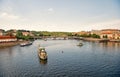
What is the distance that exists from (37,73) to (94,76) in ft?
55.0

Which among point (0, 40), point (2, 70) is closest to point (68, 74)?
point (2, 70)

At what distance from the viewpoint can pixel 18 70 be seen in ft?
177

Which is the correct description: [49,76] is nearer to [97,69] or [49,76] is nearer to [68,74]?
[68,74]

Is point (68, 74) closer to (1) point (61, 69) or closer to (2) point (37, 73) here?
(1) point (61, 69)

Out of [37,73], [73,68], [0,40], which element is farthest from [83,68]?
[0,40]

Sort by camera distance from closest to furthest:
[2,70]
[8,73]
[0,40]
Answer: [8,73] → [2,70] → [0,40]

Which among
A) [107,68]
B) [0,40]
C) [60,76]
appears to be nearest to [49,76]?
[60,76]

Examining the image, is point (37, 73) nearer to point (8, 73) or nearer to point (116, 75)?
point (8, 73)

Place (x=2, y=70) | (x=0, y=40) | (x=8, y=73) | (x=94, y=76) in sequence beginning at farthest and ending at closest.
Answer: (x=0, y=40) → (x=2, y=70) → (x=8, y=73) → (x=94, y=76)

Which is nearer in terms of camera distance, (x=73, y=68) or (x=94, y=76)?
(x=94, y=76)

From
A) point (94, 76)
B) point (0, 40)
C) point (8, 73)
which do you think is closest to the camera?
point (94, 76)

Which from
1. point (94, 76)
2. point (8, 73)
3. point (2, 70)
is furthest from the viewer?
point (2, 70)

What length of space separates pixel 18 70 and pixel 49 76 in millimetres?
12116

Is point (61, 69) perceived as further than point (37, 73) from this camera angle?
Yes
